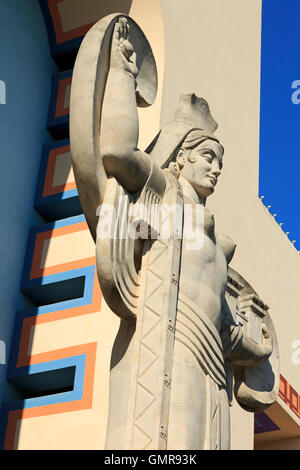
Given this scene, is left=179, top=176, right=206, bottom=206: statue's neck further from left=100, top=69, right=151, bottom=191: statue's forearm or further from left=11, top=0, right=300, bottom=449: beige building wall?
left=11, top=0, right=300, bottom=449: beige building wall

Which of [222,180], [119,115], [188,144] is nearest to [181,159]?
[188,144]

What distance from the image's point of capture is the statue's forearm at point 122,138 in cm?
454

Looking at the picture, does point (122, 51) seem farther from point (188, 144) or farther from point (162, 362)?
point (162, 362)

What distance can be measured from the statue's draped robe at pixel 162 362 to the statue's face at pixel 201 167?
48 centimetres

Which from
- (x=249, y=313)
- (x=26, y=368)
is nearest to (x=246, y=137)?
(x=26, y=368)

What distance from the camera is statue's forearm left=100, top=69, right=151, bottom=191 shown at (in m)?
4.54

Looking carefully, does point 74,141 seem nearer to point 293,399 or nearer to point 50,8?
point 50,8

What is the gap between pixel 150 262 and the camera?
462 centimetres

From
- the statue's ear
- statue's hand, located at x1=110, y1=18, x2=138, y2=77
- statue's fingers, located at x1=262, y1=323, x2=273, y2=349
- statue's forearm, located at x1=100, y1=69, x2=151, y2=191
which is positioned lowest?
statue's fingers, located at x1=262, y1=323, x2=273, y2=349

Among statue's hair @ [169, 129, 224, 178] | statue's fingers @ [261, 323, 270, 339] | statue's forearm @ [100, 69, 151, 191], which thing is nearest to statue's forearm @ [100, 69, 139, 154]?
statue's forearm @ [100, 69, 151, 191]

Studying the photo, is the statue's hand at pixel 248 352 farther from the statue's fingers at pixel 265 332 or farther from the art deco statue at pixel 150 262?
the statue's fingers at pixel 265 332

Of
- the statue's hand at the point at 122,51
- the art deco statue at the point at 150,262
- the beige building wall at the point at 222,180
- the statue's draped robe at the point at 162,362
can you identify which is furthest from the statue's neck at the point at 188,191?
the beige building wall at the point at 222,180

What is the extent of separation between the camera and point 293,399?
11.5 m

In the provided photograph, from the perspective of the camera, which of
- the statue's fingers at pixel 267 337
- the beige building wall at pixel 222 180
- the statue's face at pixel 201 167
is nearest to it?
the statue's face at pixel 201 167
